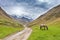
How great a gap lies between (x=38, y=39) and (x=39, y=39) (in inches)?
7.8

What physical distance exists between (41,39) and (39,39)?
0.61m

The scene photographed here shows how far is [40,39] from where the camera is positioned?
38.2 m

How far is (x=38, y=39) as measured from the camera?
125ft

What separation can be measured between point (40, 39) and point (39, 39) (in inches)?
12.0

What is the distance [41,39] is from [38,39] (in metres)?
0.76

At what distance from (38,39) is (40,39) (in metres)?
0.47

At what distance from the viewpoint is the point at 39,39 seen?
38.0 m

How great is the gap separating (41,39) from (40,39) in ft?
1.01

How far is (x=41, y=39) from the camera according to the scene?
38.4 meters
